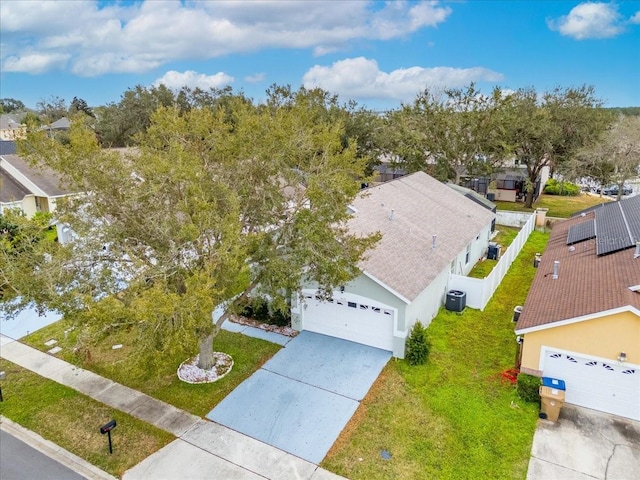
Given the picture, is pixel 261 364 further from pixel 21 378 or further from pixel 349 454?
pixel 21 378

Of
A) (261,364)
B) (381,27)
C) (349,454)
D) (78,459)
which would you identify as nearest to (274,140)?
(261,364)

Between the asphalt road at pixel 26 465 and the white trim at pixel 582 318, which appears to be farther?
the white trim at pixel 582 318

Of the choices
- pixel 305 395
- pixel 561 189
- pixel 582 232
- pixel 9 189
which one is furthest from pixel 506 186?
pixel 9 189

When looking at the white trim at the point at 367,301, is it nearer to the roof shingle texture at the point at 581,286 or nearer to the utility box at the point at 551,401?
the roof shingle texture at the point at 581,286

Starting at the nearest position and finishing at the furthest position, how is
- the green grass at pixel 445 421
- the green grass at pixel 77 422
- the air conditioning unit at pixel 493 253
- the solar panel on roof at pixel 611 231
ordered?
the green grass at pixel 445 421
the green grass at pixel 77 422
the solar panel on roof at pixel 611 231
the air conditioning unit at pixel 493 253

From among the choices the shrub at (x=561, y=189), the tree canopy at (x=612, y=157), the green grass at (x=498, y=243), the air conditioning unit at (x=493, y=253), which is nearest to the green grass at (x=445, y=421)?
the green grass at (x=498, y=243)

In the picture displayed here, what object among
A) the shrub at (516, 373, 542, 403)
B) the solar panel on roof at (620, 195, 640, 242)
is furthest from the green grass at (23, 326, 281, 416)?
the solar panel on roof at (620, 195, 640, 242)
